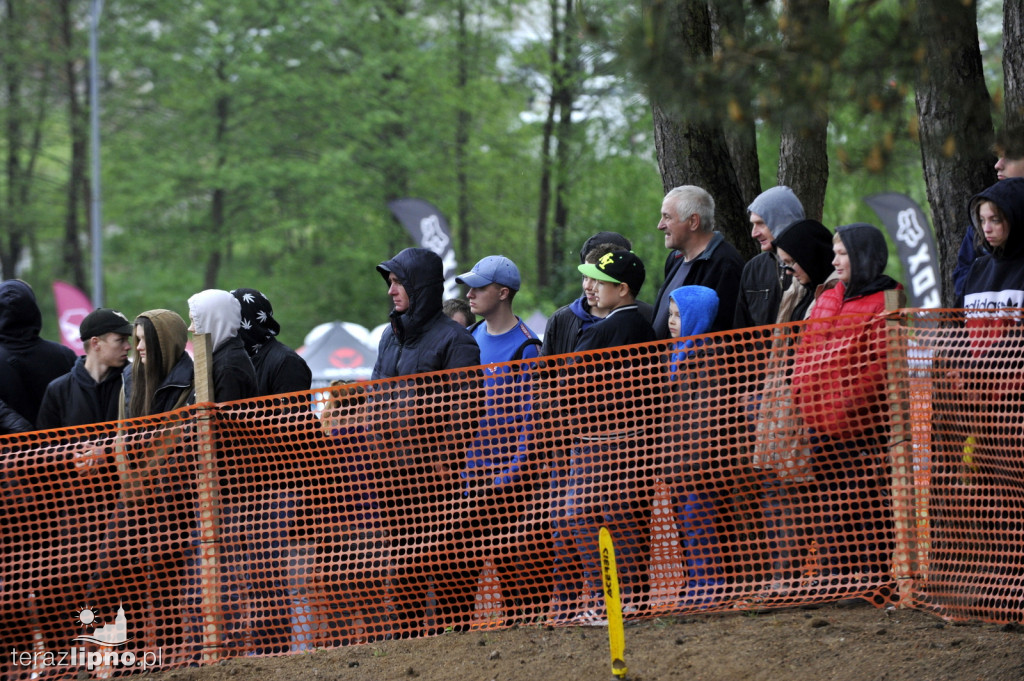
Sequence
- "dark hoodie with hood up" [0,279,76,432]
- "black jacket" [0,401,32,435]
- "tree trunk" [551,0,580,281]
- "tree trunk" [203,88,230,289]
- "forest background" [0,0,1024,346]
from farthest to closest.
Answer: "tree trunk" [203,88,230,289], "forest background" [0,0,1024,346], "tree trunk" [551,0,580,281], "dark hoodie with hood up" [0,279,76,432], "black jacket" [0,401,32,435]

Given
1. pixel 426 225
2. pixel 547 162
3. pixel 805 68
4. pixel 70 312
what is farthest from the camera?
pixel 547 162

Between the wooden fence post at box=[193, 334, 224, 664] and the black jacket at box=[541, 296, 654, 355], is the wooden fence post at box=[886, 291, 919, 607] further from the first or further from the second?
the wooden fence post at box=[193, 334, 224, 664]

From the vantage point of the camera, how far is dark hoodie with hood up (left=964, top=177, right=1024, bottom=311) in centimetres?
516

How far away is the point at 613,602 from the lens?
14.7ft

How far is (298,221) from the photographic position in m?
31.5

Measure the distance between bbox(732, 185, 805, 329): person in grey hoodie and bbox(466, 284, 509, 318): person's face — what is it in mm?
1372

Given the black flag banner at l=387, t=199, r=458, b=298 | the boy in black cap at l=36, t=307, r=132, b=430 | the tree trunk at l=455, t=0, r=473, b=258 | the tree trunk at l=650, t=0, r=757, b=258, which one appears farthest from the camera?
the tree trunk at l=455, t=0, r=473, b=258

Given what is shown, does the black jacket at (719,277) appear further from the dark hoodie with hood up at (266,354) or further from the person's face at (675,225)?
the dark hoodie with hood up at (266,354)

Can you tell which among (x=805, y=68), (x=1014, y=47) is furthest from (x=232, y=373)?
(x=1014, y=47)

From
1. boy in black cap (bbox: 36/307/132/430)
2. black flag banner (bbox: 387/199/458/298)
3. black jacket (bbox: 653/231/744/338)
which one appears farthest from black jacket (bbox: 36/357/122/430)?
black flag banner (bbox: 387/199/458/298)

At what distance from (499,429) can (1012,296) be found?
2.54 metres

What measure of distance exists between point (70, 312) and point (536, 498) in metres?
16.8

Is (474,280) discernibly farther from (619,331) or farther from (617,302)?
(619,331)

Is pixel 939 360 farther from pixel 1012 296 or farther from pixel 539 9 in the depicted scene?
pixel 539 9
